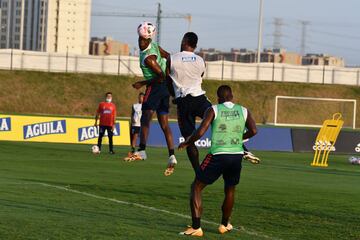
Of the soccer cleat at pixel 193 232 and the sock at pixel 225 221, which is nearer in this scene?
the soccer cleat at pixel 193 232

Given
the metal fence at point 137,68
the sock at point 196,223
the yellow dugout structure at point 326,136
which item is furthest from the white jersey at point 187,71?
the metal fence at point 137,68

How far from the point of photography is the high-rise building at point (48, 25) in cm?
13588

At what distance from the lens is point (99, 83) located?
80.6m

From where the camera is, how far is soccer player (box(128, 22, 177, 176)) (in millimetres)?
15422

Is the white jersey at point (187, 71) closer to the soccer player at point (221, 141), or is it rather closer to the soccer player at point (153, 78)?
the soccer player at point (153, 78)

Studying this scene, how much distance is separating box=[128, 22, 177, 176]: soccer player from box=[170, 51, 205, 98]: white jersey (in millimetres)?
695

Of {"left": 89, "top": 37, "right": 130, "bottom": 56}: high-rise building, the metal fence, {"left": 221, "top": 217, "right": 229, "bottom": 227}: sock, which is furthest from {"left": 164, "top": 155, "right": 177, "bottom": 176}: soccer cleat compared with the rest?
{"left": 89, "top": 37, "right": 130, "bottom": 56}: high-rise building

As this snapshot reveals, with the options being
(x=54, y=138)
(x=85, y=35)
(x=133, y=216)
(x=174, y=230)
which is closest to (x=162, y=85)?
(x=133, y=216)

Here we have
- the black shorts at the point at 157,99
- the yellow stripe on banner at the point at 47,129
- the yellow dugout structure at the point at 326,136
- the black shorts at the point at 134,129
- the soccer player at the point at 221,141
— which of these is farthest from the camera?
the yellow stripe on banner at the point at 47,129

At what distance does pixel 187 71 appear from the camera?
48.8 ft

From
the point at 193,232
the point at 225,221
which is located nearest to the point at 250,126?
the point at 225,221

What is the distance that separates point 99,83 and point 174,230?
225 ft

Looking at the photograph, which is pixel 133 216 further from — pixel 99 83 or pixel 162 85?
pixel 99 83

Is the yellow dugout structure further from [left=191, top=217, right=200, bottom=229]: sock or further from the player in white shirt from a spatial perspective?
[left=191, top=217, right=200, bottom=229]: sock
